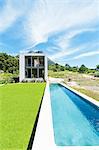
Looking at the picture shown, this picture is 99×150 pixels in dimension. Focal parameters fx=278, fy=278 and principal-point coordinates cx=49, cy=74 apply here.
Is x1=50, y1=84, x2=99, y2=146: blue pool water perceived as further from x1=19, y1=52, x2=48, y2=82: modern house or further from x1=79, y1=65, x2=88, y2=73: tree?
x1=79, y1=65, x2=88, y2=73: tree

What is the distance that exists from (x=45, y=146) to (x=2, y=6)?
306 inches

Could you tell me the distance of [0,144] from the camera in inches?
160

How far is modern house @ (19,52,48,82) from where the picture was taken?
86.9 feet

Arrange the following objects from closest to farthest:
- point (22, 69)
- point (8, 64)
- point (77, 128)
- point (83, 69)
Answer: point (77, 128) → point (22, 69) → point (8, 64) → point (83, 69)

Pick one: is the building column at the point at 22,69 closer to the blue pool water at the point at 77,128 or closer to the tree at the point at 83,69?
the blue pool water at the point at 77,128

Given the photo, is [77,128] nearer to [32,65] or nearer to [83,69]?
[32,65]

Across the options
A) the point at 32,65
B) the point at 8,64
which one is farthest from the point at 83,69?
the point at 32,65

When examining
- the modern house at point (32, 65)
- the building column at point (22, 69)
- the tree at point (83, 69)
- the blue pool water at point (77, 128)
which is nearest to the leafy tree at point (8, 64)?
the modern house at point (32, 65)

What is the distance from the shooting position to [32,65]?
87.6ft

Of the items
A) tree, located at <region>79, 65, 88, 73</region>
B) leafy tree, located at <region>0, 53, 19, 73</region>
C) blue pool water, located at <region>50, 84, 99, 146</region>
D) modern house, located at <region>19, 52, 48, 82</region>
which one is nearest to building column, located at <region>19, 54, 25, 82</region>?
modern house, located at <region>19, 52, 48, 82</region>

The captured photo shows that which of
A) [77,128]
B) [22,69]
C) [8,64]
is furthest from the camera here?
[8,64]

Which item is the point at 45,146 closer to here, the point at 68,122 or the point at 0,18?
the point at 68,122

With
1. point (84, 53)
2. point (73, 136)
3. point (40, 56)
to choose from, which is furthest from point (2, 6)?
point (84, 53)

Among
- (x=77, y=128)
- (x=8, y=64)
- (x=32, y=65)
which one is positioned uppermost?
(x=8, y=64)
